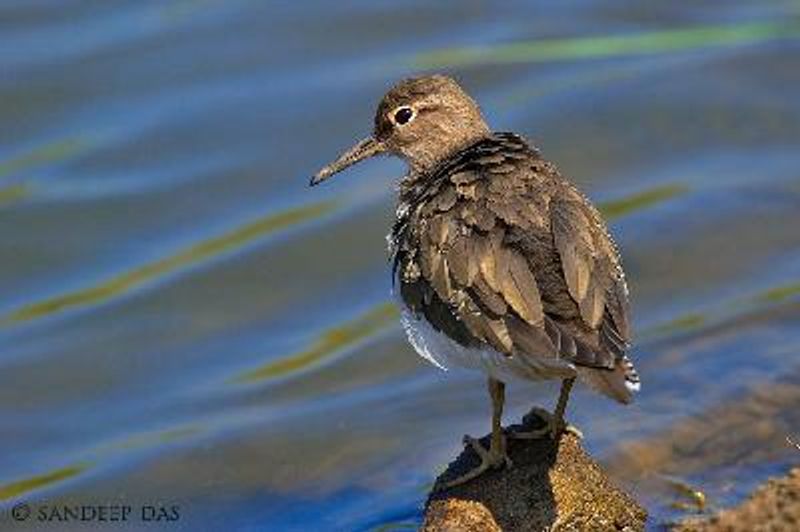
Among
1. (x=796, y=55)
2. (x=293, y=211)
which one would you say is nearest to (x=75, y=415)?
(x=293, y=211)

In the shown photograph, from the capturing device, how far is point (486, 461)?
752cm

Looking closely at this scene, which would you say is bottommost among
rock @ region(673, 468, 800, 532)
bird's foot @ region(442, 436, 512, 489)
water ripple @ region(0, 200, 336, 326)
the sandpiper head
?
rock @ region(673, 468, 800, 532)

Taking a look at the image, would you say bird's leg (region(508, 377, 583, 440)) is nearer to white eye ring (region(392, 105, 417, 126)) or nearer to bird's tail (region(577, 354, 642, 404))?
bird's tail (region(577, 354, 642, 404))

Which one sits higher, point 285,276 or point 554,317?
point 285,276

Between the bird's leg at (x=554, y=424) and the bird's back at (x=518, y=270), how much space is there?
290 millimetres

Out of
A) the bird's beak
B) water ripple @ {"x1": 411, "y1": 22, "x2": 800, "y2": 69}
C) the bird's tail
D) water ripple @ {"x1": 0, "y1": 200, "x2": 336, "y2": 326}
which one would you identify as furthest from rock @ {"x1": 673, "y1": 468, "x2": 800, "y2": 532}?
water ripple @ {"x1": 411, "y1": 22, "x2": 800, "y2": 69}

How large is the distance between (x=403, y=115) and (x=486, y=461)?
2.57 metres

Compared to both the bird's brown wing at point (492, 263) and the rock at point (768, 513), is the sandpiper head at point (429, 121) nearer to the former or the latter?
the bird's brown wing at point (492, 263)

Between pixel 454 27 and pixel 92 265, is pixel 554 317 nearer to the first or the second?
pixel 92 265

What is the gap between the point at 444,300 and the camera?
7648 mm

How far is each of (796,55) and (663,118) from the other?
1379mm

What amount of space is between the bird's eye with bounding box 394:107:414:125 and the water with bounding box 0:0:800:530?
1921 mm

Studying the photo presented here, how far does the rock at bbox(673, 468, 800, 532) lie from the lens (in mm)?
5910

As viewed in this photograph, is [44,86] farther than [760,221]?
Yes
